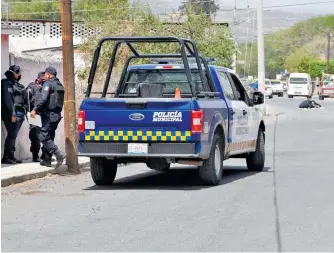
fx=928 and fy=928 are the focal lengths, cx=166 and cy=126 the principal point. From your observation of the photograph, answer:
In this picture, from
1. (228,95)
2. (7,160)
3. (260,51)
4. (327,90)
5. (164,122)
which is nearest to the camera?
(164,122)

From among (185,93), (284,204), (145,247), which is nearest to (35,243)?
(145,247)

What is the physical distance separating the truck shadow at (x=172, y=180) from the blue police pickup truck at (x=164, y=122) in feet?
1.08

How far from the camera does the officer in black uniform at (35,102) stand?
1723 centimetres

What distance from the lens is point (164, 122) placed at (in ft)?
→ 45.8

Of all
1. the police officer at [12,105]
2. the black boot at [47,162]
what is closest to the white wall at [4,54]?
the police officer at [12,105]

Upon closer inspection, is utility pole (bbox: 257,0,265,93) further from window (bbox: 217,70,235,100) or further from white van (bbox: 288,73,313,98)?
white van (bbox: 288,73,313,98)

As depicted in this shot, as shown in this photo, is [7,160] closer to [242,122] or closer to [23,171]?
[23,171]

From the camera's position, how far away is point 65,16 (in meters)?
16.7

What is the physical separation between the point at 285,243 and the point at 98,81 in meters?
25.7

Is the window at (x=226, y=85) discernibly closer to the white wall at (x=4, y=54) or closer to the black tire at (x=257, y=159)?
the black tire at (x=257, y=159)

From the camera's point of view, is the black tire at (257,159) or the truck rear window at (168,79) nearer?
the truck rear window at (168,79)

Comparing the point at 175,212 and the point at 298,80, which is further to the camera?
the point at 298,80

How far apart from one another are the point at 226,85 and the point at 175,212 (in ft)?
16.4

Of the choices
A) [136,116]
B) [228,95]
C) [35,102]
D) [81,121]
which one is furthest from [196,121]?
[35,102]
